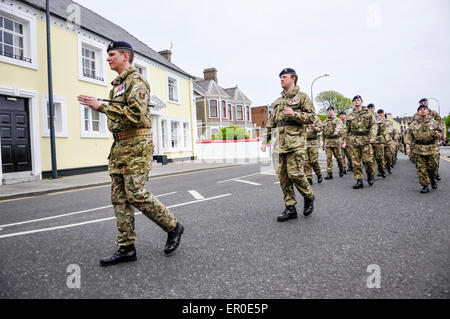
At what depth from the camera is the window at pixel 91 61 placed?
13930mm

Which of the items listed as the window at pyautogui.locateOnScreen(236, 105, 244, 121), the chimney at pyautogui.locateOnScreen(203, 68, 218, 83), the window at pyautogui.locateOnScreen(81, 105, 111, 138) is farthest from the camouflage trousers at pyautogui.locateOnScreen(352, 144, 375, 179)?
the window at pyautogui.locateOnScreen(236, 105, 244, 121)

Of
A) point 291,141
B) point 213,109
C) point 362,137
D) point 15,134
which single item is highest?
point 213,109

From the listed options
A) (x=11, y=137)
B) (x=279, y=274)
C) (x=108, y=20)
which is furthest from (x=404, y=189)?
(x=108, y=20)

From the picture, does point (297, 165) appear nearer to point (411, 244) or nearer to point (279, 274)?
point (411, 244)

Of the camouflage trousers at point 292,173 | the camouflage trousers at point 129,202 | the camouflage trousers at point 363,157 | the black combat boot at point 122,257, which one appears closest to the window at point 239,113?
the camouflage trousers at point 363,157

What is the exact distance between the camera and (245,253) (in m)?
3.08

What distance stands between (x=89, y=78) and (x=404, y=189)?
1323 centimetres

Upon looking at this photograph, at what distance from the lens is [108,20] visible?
19.6m

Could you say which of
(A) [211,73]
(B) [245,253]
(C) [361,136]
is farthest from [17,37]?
(A) [211,73]

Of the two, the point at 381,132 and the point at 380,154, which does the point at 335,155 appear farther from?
the point at 381,132

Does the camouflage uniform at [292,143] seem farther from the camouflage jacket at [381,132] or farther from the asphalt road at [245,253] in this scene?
the camouflage jacket at [381,132]

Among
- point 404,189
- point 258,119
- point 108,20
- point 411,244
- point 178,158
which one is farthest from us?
point 258,119

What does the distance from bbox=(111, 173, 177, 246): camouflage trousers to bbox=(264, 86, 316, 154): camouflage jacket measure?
7.24 ft

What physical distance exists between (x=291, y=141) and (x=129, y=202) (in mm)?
2489
